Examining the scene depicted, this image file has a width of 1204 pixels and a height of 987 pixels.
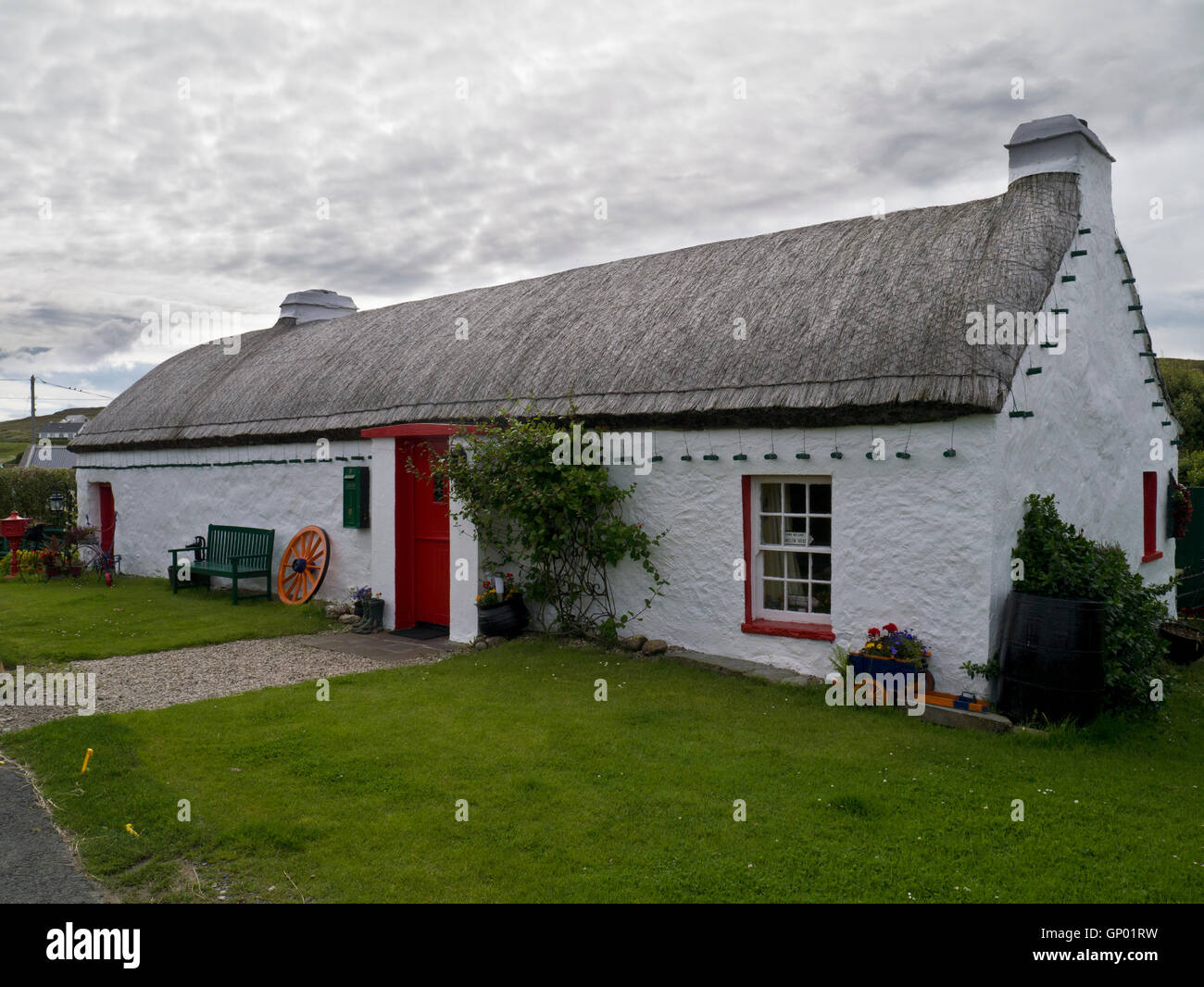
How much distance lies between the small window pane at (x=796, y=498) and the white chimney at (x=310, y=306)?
1298cm

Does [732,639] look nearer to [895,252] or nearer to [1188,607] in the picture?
[895,252]

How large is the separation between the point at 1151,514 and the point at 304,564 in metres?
12.1

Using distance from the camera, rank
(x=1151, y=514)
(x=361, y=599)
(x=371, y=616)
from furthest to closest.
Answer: (x=1151, y=514) → (x=361, y=599) → (x=371, y=616)

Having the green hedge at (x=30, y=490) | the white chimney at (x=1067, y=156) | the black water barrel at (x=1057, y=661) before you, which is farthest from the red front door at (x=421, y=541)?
the green hedge at (x=30, y=490)

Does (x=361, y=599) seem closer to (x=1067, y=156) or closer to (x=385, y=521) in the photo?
(x=385, y=521)

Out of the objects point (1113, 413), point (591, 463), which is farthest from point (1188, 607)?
point (591, 463)

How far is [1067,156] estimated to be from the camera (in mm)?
9094

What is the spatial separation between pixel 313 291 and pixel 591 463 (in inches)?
468

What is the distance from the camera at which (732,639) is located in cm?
881

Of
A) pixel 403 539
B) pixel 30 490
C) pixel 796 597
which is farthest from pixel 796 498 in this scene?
pixel 30 490

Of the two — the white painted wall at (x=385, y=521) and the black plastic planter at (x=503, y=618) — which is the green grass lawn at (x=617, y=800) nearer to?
the black plastic planter at (x=503, y=618)

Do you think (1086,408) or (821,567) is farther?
(1086,408)
